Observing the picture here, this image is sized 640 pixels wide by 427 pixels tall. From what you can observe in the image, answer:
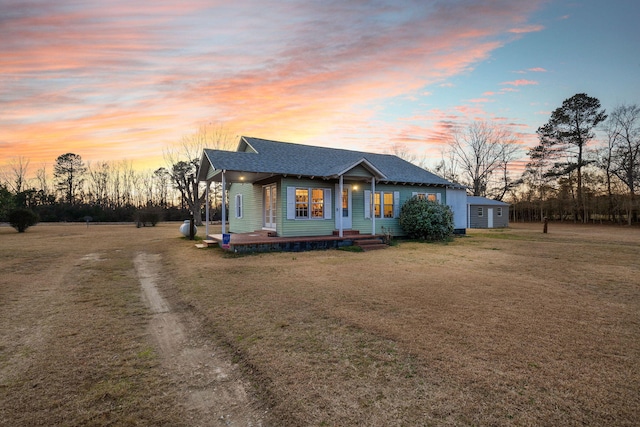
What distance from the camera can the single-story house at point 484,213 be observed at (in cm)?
2972

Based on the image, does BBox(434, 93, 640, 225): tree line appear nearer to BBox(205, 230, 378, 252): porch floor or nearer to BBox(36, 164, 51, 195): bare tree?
BBox(205, 230, 378, 252): porch floor

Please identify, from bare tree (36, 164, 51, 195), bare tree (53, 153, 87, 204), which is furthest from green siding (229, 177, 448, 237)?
bare tree (36, 164, 51, 195)

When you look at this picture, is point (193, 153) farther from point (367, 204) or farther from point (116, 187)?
point (367, 204)

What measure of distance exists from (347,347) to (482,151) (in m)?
43.7

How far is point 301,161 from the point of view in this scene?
15953 millimetres

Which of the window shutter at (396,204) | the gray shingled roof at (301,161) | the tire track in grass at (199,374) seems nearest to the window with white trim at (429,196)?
the gray shingled roof at (301,161)

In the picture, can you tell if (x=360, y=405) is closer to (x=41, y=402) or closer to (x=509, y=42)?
(x=41, y=402)

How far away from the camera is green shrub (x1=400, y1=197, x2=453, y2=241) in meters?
16.5

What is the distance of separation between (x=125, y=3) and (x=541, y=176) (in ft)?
151

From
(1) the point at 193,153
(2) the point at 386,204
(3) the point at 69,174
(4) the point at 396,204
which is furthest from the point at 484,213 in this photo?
(3) the point at 69,174

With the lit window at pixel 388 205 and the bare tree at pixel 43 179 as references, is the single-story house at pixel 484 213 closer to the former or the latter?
the lit window at pixel 388 205

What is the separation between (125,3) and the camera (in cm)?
915

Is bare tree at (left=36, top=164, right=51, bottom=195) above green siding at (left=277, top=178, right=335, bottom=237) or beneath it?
above

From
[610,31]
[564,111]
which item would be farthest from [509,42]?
[564,111]
